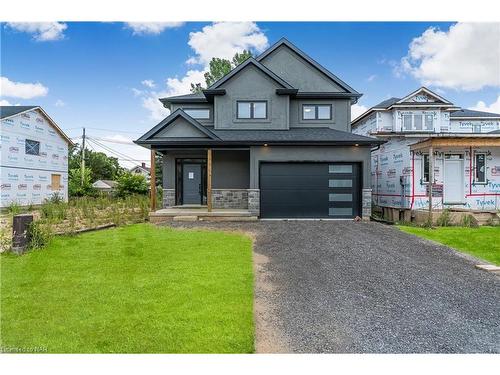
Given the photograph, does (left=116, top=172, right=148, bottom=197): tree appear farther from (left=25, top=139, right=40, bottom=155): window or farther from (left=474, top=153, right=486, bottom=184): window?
→ (left=474, top=153, right=486, bottom=184): window

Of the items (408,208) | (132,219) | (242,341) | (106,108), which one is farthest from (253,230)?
(106,108)

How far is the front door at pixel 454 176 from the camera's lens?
12156 millimetres

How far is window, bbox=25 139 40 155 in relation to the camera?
1836 centimetres

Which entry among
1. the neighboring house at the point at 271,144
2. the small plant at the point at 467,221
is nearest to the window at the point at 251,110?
the neighboring house at the point at 271,144

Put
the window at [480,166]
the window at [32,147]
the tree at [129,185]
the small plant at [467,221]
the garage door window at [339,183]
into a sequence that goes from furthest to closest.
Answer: the tree at [129,185] < the window at [32,147] < the window at [480,166] < the garage door window at [339,183] < the small plant at [467,221]

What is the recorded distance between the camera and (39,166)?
19.2 metres

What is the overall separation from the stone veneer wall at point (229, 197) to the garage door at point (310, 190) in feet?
6.49

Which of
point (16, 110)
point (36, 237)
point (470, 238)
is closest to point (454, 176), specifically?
point (470, 238)

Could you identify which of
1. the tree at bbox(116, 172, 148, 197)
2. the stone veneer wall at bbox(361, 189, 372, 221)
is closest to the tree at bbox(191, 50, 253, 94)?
the tree at bbox(116, 172, 148, 197)

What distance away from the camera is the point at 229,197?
44.2 ft

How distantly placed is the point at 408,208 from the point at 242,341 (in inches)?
477

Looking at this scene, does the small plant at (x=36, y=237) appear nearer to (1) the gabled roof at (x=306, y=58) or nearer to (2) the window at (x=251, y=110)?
(2) the window at (x=251, y=110)

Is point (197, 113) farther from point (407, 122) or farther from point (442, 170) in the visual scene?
point (407, 122)

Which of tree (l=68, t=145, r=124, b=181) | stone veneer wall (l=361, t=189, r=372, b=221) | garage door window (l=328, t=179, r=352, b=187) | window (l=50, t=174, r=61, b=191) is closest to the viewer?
stone veneer wall (l=361, t=189, r=372, b=221)
